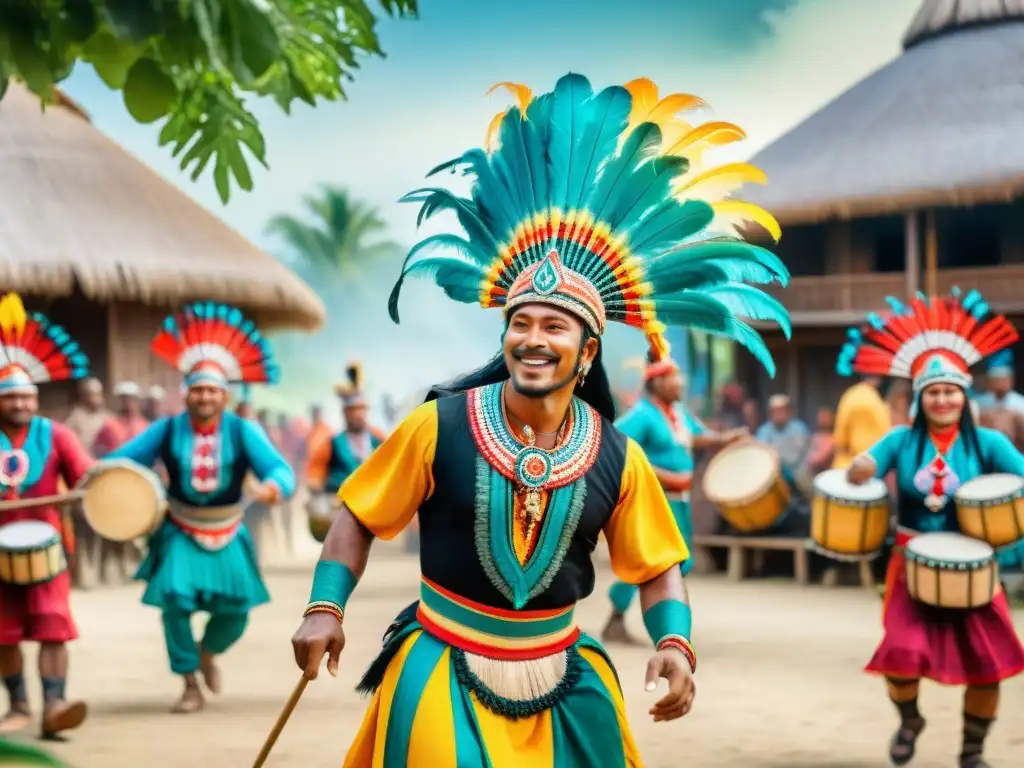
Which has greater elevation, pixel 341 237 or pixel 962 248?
pixel 341 237

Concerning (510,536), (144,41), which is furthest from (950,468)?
(144,41)

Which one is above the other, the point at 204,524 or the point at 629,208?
the point at 629,208

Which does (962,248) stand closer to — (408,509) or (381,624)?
(381,624)

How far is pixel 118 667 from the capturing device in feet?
30.6

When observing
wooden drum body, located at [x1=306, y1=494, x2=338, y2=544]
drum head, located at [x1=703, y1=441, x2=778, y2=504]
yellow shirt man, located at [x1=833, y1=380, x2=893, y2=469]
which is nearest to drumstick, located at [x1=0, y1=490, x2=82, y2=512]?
wooden drum body, located at [x1=306, y1=494, x2=338, y2=544]

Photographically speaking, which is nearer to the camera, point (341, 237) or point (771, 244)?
point (771, 244)

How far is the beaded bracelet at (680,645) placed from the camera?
3746 millimetres

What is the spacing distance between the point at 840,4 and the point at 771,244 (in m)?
20.0

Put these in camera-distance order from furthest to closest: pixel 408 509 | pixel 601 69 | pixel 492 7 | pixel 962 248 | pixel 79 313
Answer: pixel 492 7 < pixel 601 69 < pixel 962 248 < pixel 79 313 < pixel 408 509

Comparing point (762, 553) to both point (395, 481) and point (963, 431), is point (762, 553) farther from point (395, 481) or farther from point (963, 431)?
point (395, 481)

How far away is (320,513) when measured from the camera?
10781 mm

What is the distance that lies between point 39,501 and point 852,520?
4034mm

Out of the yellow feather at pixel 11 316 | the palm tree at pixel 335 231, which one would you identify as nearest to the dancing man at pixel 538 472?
the yellow feather at pixel 11 316

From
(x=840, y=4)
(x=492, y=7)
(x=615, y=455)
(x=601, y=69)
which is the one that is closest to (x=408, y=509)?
(x=615, y=455)
